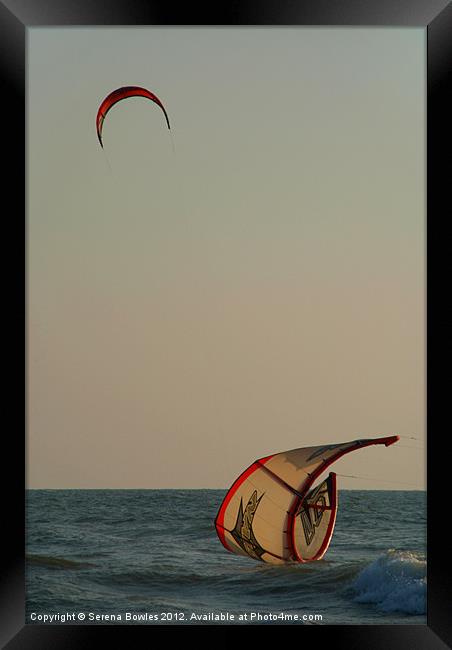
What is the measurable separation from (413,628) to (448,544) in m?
0.51

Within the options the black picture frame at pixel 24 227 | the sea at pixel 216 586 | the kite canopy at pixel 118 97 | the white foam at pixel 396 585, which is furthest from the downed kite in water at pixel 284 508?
the kite canopy at pixel 118 97

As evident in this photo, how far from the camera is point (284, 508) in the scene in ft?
24.6

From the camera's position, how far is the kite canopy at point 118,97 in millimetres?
5910

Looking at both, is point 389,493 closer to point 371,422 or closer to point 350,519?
point 371,422

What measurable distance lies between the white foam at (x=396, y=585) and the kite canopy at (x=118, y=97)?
11.6 ft

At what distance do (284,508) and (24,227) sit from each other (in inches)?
148

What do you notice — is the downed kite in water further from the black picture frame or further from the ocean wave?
the black picture frame

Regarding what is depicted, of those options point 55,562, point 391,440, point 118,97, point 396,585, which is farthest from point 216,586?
point 118,97

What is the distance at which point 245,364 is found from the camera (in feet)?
27.9

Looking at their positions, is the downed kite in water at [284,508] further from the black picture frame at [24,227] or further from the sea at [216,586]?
the black picture frame at [24,227]

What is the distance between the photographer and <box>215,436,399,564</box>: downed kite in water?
7.00 m

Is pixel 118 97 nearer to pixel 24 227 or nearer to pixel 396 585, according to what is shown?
pixel 24 227

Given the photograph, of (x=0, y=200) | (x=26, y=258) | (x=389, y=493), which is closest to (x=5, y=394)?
(x=26, y=258)

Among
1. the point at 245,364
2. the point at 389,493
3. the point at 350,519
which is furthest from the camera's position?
the point at 350,519
